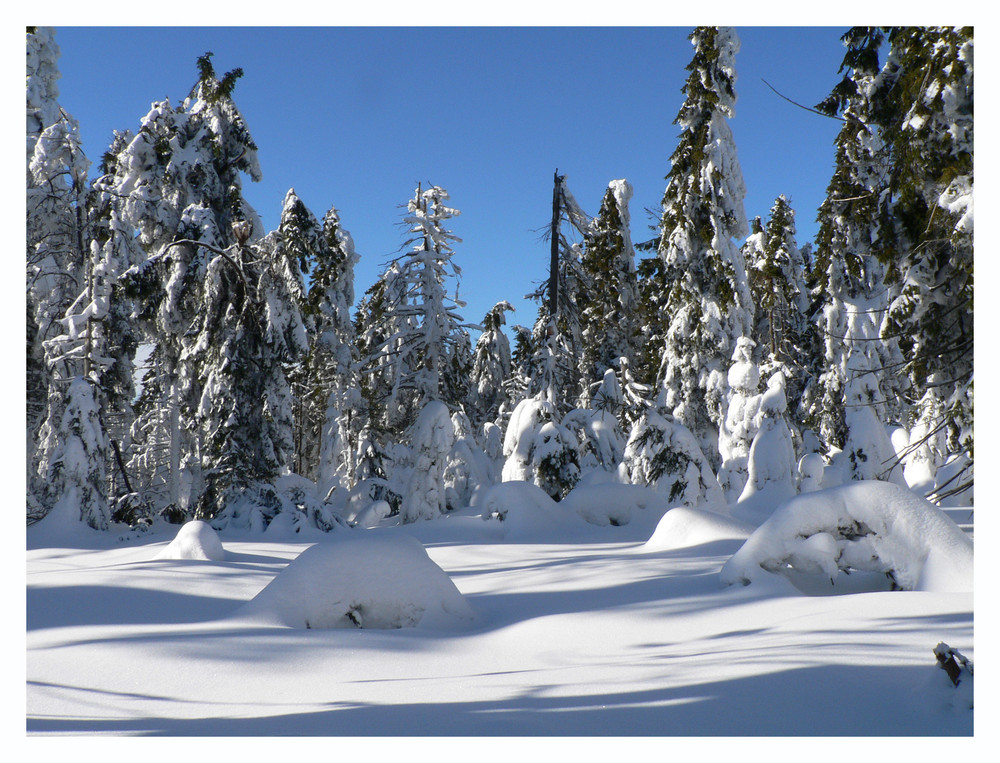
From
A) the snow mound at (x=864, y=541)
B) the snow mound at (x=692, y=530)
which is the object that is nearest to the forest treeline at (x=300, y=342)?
the snow mound at (x=692, y=530)

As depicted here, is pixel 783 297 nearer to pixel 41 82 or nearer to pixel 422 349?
pixel 422 349

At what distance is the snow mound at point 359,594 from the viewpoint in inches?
229

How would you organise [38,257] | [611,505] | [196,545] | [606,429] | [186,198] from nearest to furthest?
[196,545], [611,505], [38,257], [186,198], [606,429]

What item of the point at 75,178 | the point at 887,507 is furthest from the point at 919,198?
the point at 75,178

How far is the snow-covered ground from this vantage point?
3.28 metres

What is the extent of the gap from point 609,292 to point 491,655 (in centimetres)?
2016

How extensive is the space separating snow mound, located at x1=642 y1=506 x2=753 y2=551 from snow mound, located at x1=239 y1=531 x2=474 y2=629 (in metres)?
4.44

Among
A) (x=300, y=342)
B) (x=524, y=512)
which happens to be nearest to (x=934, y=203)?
(x=524, y=512)

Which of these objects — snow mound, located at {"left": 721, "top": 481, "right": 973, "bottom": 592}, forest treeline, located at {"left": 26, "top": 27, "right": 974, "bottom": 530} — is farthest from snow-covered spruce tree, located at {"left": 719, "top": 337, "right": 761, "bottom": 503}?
snow mound, located at {"left": 721, "top": 481, "right": 973, "bottom": 592}

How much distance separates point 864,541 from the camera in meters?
5.79

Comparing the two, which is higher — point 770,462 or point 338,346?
point 338,346

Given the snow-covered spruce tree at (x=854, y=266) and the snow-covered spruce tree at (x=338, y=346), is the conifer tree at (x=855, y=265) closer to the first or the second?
the snow-covered spruce tree at (x=854, y=266)
